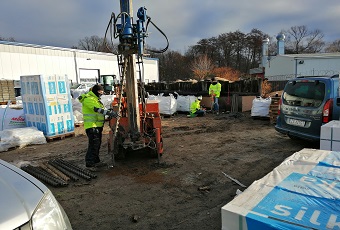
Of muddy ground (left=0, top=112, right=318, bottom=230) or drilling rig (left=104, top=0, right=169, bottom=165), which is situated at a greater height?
drilling rig (left=104, top=0, right=169, bottom=165)

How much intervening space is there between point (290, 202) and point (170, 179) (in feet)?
10.2

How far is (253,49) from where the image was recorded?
58438 mm

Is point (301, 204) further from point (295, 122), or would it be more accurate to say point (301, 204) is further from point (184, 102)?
point (184, 102)

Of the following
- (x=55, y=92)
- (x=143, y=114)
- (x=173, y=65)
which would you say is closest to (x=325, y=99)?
(x=143, y=114)

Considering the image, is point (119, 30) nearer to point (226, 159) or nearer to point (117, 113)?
point (117, 113)

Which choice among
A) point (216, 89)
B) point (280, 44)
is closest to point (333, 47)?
point (280, 44)

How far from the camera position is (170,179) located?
4863 mm

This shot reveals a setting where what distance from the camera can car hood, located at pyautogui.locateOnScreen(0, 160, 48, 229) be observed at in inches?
63.0

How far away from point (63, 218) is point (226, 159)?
4531 mm

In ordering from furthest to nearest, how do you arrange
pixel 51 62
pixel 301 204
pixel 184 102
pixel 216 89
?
pixel 51 62 < pixel 184 102 < pixel 216 89 < pixel 301 204

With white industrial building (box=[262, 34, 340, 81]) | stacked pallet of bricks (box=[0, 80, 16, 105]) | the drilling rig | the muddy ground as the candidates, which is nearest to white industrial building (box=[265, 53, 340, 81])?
white industrial building (box=[262, 34, 340, 81])

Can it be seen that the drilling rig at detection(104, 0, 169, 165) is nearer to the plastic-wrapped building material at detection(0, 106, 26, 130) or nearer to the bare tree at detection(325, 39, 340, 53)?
the plastic-wrapped building material at detection(0, 106, 26, 130)

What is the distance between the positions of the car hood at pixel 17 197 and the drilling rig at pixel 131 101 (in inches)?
128

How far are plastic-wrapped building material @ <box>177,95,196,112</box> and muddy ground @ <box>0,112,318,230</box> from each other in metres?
5.36
